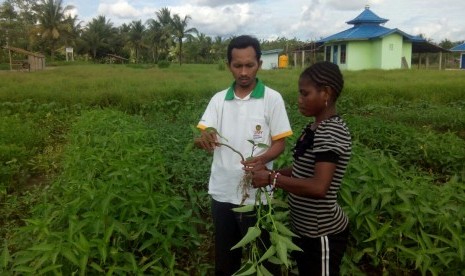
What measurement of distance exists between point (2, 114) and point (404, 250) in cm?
847

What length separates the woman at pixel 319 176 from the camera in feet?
5.47

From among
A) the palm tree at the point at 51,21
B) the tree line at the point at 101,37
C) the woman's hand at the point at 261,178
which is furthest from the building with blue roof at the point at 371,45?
the palm tree at the point at 51,21

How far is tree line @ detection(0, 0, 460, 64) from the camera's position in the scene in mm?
45000

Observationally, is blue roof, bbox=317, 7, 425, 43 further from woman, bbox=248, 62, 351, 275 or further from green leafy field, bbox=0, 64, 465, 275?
woman, bbox=248, 62, 351, 275

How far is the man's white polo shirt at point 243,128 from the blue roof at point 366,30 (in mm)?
22935

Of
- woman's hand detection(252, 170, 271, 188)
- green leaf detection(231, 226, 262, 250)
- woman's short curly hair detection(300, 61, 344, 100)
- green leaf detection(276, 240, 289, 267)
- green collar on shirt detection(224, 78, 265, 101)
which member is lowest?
green leaf detection(276, 240, 289, 267)

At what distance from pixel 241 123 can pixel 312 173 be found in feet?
1.65

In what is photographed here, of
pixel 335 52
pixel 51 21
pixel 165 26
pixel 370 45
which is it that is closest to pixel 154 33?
pixel 165 26

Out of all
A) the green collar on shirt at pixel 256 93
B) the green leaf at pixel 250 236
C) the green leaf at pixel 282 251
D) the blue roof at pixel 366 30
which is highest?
the blue roof at pixel 366 30

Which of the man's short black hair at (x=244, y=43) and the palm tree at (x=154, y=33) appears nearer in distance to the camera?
the man's short black hair at (x=244, y=43)

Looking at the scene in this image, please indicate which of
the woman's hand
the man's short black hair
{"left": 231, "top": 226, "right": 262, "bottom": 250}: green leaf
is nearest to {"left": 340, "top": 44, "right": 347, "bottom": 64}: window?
the man's short black hair

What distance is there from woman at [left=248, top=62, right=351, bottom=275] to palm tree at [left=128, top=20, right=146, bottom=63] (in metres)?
52.6

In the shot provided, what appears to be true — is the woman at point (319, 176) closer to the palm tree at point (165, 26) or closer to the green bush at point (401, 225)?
the green bush at point (401, 225)

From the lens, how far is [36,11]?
46.0 meters
